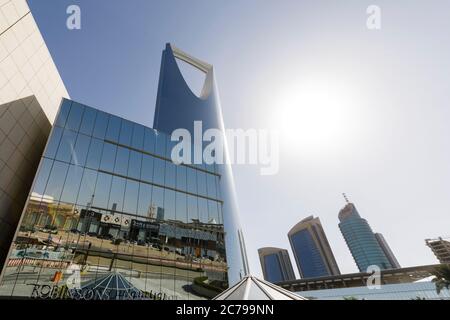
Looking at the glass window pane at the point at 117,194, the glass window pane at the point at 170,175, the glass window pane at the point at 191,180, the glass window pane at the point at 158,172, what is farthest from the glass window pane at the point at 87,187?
the glass window pane at the point at 191,180

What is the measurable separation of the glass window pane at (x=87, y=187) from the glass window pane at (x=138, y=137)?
5651 mm

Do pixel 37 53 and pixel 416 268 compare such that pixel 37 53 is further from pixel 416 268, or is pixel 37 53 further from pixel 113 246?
pixel 416 268

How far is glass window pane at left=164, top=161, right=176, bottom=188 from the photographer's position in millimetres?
22902

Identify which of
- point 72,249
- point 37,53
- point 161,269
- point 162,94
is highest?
point 162,94

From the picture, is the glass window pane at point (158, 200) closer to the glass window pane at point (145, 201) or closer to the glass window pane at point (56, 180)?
the glass window pane at point (145, 201)

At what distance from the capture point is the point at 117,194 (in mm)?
18125

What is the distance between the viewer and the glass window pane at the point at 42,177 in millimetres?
13337

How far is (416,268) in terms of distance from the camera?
182 feet

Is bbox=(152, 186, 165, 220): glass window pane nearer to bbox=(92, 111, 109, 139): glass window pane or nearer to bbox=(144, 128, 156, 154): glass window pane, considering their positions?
bbox=(144, 128, 156, 154): glass window pane

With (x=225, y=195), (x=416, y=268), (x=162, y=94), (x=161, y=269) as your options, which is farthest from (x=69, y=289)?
(x=416, y=268)

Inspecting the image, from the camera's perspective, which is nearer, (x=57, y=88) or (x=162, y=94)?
(x=57, y=88)

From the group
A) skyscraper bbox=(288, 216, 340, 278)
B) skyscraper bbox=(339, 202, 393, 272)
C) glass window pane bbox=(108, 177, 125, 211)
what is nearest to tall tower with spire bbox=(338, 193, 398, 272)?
skyscraper bbox=(339, 202, 393, 272)

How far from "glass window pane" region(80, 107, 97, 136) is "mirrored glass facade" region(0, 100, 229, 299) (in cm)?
10

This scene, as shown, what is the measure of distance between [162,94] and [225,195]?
2433 centimetres
